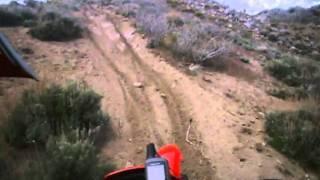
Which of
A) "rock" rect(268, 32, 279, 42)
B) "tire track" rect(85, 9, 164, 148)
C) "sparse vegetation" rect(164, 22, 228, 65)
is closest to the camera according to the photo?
"tire track" rect(85, 9, 164, 148)

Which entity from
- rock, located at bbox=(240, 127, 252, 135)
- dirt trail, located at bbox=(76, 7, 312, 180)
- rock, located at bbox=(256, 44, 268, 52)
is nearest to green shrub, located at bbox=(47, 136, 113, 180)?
dirt trail, located at bbox=(76, 7, 312, 180)

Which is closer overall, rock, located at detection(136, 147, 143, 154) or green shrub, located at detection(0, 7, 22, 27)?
rock, located at detection(136, 147, 143, 154)

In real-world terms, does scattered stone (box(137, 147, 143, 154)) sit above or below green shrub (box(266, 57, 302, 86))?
above

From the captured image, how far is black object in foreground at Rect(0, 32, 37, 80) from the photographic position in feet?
12.2

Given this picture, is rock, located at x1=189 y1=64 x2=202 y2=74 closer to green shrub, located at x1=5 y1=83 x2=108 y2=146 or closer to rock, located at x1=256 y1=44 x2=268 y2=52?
green shrub, located at x1=5 y1=83 x2=108 y2=146

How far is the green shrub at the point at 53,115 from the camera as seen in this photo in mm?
6125

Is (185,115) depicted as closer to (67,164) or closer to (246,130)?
(246,130)

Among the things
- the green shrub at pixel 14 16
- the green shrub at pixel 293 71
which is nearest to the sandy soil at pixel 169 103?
the green shrub at pixel 293 71

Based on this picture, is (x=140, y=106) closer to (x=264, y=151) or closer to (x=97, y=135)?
(x=97, y=135)

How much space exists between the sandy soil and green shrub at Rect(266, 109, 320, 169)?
0.22 metres

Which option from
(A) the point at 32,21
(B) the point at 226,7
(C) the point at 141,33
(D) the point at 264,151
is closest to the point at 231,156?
(D) the point at 264,151

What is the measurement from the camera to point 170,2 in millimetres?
19109

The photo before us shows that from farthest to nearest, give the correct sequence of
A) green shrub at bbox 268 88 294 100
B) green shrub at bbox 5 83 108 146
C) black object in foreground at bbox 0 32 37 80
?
1. green shrub at bbox 268 88 294 100
2. green shrub at bbox 5 83 108 146
3. black object in foreground at bbox 0 32 37 80

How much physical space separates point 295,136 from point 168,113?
2.16 m
